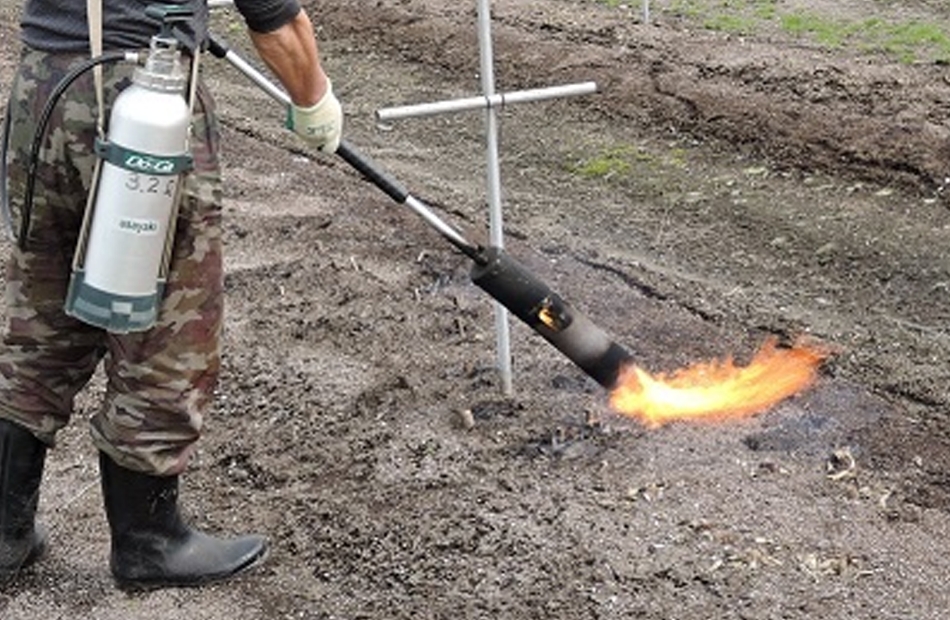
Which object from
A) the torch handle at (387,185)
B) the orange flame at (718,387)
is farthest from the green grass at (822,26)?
the torch handle at (387,185)

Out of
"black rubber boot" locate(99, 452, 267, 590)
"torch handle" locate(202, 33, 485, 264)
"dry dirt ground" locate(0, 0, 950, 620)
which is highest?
"torch handle" locate(202, 33, 485, 264)

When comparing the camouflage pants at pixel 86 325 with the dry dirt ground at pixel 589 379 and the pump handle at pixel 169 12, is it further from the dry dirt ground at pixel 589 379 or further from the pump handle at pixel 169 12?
the dry dirt ground at pixel 589 379

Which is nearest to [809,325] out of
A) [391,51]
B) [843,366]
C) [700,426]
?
[843,366]

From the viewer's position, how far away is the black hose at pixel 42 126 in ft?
10.5

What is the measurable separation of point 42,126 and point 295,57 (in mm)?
613

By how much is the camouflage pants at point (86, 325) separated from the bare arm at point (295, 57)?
0.19 metres

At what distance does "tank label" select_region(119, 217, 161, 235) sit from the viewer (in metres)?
3.17

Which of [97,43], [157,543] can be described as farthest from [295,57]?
[157,543]

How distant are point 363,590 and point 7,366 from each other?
43.1 inches

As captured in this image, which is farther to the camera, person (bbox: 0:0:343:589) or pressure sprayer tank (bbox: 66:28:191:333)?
person (bbox: 0:0:343:589)

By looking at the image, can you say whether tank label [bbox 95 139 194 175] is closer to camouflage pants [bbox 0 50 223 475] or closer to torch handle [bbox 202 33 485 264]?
camouflage pants [bbox 0 50 223 475]

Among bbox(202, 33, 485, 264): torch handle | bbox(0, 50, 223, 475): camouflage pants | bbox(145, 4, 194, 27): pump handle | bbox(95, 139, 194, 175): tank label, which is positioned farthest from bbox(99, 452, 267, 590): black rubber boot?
bbox(145, 4, 194, 27): pump handle

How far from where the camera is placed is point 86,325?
143 inches

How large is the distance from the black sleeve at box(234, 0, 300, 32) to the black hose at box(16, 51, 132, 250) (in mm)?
320
